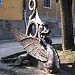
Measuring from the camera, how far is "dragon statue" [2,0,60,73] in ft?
24.4

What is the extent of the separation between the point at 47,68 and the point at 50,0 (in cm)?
1748

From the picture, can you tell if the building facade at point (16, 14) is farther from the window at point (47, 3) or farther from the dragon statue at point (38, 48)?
the dragon statue at point (38, 48)

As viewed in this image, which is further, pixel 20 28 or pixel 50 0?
pixel 50 0

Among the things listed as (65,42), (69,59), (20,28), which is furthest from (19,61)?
(20,28)

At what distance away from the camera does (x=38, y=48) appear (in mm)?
7926

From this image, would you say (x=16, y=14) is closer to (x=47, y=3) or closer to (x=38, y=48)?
(x=47, y=3)

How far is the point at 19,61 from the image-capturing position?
8352 millimetres

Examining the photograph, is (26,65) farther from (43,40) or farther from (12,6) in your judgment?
(12,6)

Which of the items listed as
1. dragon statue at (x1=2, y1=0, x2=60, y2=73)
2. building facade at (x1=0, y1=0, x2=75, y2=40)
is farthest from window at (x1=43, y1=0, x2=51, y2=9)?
dragon statue at (x1=2, y1=0, x2=60, y2=73)

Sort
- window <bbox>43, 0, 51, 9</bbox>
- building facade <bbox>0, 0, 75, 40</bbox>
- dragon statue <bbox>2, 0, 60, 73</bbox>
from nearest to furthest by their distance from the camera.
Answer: dragon statue <bbox>2, 0, 60, 73</bbox>
building facade <bbox>0, 0, 75, 40</bbox>
window <bbox>43, 0, 51, 9</bbox>

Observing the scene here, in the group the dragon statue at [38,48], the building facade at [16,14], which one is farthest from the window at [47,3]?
the dragon statue at [38,48]

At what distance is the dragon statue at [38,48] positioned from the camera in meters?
7.44

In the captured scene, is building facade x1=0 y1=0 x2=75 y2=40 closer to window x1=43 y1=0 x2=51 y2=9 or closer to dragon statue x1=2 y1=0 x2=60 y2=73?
window x1=43 y1=0 x2=51 y2=9

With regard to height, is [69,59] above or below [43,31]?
below
